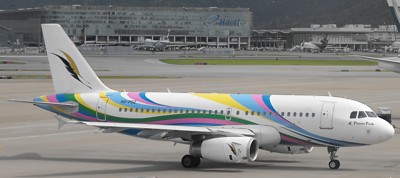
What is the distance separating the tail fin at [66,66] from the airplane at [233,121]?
2.34 feet

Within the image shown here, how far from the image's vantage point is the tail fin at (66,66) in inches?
1578

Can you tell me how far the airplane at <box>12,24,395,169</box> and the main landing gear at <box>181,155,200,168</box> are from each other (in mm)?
41

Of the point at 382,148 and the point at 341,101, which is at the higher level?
the point at 341,101

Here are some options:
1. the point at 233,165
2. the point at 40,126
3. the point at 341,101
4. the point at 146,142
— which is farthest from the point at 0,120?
the point at 341,101

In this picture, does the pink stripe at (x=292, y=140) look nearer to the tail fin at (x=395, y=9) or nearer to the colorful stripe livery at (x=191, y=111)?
the colorful stripe livery at (x=191, y=111)

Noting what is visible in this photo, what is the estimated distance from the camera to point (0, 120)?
182 ft

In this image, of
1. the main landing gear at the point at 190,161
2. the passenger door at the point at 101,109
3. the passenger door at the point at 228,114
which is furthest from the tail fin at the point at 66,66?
the passenger door at the point at 228,114

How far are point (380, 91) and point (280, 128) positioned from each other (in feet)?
177

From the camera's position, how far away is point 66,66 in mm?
40312

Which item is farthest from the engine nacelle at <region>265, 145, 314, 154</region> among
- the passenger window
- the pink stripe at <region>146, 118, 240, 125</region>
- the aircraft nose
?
the aircraft nose

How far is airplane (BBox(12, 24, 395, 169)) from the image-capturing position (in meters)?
34.6

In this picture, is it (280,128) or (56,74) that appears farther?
(56,74)

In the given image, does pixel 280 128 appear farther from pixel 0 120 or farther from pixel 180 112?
pixel 0 120

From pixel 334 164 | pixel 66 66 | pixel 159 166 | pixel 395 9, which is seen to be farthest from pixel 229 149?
pixel 395 9
